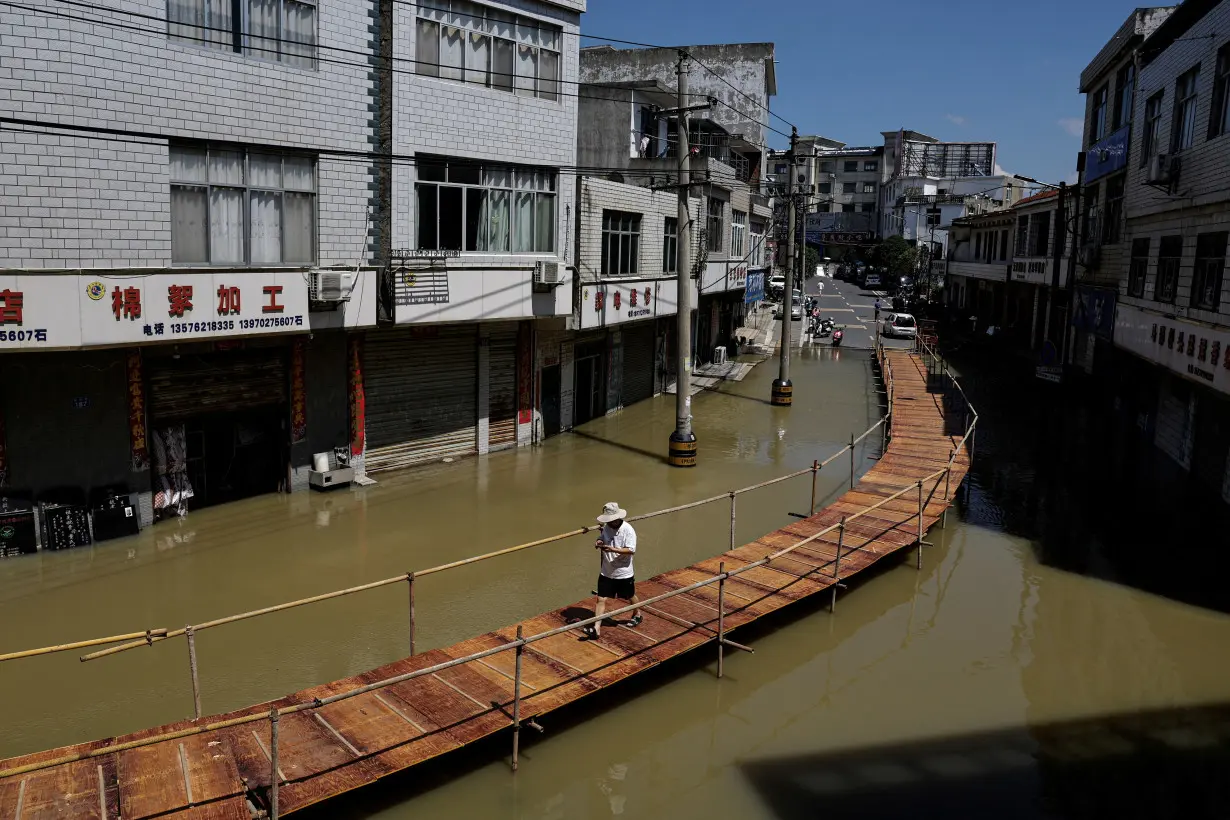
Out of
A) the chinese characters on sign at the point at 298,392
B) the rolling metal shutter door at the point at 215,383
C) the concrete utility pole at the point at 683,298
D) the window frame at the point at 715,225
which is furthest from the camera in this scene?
the window frame at the point at 715,225

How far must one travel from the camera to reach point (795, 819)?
26.1 ft

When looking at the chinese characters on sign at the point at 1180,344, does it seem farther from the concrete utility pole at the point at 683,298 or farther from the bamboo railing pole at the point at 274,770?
the bamboo railing pole at the point at 274,770

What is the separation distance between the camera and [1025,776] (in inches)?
345

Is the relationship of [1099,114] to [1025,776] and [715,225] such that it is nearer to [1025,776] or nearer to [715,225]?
[715,225]

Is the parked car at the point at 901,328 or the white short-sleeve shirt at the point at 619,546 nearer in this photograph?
the white short-sleeve shirt at the point at 619,546

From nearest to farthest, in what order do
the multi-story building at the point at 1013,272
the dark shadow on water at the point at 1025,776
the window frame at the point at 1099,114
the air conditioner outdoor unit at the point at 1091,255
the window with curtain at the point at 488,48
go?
1. the dark shadow on water at the point at 1025,776
2. the window with curtain at the point at 488,48
3. the air conditioner outdoor unit at the point at 1091,255
4. the window frame at the point at 1099,114
5. the multi-story building at the point at 1013,272

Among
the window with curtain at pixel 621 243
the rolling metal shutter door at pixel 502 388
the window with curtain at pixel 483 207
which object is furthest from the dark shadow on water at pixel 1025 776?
the window with curtain at pixel 621 243

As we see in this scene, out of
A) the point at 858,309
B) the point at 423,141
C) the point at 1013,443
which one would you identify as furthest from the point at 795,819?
the point at 858,309

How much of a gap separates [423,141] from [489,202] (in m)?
2.09

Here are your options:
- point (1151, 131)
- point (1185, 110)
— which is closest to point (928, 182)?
point (1151, 131)

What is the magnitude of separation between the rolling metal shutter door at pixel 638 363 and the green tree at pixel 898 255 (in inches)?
2676

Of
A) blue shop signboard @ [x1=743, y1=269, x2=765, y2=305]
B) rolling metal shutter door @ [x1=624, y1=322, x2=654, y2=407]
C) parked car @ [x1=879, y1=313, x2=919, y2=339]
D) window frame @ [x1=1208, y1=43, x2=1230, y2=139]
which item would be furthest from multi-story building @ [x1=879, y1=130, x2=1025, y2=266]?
window frame @ [x1=1208, y1=43, x2=1230, y2=139]

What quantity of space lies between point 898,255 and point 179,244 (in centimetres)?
8665

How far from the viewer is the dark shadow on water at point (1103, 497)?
14.8m
